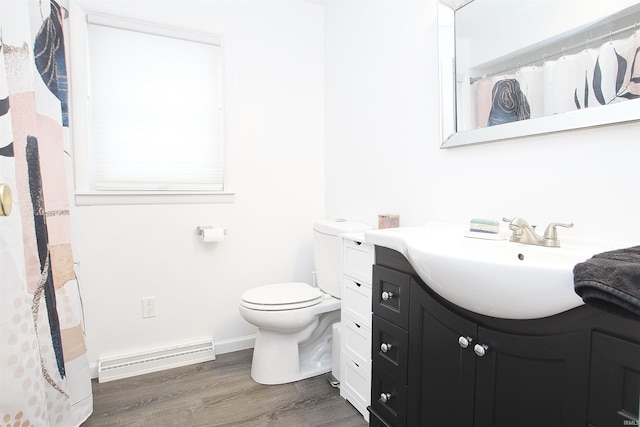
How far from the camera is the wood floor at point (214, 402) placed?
148 centimetres

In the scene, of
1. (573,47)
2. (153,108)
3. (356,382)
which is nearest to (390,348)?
(356,382)

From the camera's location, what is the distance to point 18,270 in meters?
0.78

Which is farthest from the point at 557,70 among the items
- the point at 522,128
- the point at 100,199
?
the point at 100,199

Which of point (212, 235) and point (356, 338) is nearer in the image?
point (356, 338)

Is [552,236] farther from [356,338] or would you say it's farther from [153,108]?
[153,108]

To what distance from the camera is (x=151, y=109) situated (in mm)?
1903

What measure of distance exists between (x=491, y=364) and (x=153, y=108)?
6.48 feet

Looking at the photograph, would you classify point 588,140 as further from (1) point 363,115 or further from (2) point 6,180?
(2) point 6,180

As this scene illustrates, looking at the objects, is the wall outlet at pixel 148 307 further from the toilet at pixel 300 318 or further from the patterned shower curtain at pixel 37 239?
the toilet at pixel 300 318

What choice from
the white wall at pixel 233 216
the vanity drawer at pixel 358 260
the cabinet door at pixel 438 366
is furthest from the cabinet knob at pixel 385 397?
the white wall at pixel 233 216

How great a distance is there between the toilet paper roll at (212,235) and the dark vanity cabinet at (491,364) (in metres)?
1.03

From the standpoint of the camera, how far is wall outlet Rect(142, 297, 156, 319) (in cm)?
192

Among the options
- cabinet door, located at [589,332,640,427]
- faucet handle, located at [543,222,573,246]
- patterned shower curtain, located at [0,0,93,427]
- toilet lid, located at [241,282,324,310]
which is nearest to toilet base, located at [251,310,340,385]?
toilet lid, located at [241,282,324,310]

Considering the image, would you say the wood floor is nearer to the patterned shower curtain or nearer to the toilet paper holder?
the patterned shower curtain
